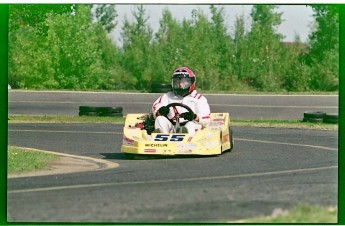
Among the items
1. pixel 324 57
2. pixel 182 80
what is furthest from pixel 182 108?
pixel 324 57

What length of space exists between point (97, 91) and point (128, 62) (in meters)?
2.16

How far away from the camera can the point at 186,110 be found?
1677 cm

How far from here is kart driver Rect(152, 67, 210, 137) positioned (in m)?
16.3

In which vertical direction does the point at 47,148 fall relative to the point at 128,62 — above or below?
below

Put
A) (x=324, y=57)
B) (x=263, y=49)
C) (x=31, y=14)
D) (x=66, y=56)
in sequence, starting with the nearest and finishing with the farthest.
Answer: (x=31, y=14)
(x=324, y=57)
(x=66, y=56)
(x=263, y=49)

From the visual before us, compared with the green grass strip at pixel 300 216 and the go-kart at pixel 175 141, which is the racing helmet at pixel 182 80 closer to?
the go-kart at pixel 175 141

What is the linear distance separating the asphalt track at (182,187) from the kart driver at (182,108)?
79 cm

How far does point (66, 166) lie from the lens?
14.7 meters

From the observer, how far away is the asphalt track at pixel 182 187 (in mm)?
10633

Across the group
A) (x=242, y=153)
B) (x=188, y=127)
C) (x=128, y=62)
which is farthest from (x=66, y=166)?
(x=128, y=62)

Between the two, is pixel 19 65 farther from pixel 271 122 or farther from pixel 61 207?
pixel 61 207

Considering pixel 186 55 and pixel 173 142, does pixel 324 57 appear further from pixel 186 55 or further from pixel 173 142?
pixel 173 142

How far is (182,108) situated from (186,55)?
13.1 metres

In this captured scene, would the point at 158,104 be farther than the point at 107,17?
No
